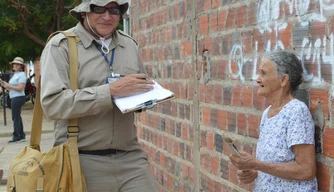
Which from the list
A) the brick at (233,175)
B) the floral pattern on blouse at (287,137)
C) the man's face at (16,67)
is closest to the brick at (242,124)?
the brick at (233,175)

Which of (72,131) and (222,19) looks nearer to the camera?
(72,131)

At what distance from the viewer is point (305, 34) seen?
9.55 feet

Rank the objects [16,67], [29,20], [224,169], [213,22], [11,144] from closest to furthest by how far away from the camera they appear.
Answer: [224,169]
[213,22]
[11,144]
[16,67]
[29,20]

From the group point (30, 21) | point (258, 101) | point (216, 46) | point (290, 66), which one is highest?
point (30, 21)

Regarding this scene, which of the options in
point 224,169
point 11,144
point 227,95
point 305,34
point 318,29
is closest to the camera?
point 318,29

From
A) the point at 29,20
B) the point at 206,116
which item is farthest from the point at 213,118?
the point at 29,20

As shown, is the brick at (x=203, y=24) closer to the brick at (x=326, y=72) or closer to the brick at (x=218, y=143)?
the brick at (x=218, y=143)

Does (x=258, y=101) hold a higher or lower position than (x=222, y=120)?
higher

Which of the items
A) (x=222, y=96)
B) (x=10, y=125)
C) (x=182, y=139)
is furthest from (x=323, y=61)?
(x=10, y=125)

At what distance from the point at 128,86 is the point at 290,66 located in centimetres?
101

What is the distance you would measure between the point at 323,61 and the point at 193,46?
1.91 metres

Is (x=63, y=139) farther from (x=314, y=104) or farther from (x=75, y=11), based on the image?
(x=314, y=104)

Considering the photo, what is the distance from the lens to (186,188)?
479 centimetres

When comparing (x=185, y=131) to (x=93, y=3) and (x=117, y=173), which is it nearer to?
(x=117, y=173)
